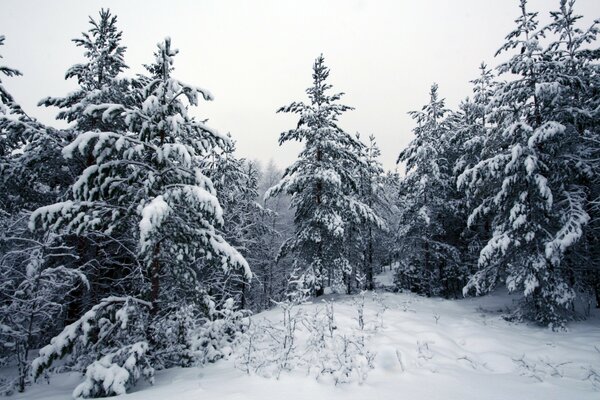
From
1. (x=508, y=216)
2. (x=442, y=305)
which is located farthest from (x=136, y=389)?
(x=442, y=305)

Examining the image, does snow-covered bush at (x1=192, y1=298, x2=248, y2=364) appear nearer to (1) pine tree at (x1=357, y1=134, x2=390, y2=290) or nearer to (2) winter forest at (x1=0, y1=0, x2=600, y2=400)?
(2) winter forest at (x1=0, y1=0, x2=600, y2=400)

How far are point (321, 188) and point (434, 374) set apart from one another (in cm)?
1073

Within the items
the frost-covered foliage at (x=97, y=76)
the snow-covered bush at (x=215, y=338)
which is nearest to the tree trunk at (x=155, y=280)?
the snow-covered bush at (x=215, y=338)

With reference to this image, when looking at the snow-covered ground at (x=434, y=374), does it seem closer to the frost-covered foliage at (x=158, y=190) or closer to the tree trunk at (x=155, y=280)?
the tree trunk at (x=155, y=280)

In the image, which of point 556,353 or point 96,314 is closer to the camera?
point 96,314

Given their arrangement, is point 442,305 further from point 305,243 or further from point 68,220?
point 68,220

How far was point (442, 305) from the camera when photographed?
16.1 m

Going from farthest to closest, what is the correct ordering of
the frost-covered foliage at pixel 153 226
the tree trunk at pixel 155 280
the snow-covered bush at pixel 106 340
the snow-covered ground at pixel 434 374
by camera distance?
the tree trunk at pixel 155 280
the frost-covered foliage at pixel 153 226
the snow-covered bush at pixel 106 340
the snow-covered ground at pixel 434 374

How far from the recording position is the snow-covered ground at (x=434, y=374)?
15.4 feet

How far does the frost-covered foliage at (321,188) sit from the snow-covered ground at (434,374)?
15.9 feet

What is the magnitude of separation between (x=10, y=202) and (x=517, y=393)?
14806mm

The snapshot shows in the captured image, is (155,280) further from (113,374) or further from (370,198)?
(370,198)

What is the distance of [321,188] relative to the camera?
1559 cm

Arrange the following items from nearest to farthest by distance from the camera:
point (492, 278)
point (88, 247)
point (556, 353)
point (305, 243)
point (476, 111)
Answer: point (556, 353), point (88, 247), point (492, 278), point (305, 243), point (476, 111)
